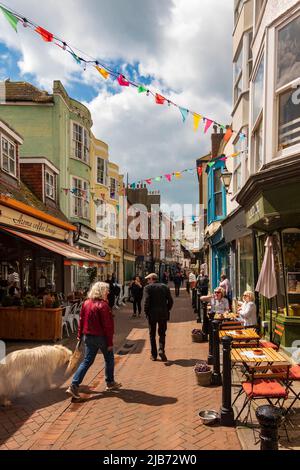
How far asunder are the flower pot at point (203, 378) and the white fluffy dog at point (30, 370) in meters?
2.26

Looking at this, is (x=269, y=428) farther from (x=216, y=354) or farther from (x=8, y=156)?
(x=8, y=156)

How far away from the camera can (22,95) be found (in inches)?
779

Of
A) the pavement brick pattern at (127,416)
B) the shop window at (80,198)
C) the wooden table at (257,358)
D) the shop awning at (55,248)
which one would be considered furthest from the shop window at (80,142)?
the wooden table at (257,358)

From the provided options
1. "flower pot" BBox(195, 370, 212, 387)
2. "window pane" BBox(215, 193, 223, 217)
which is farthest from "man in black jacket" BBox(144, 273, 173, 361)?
"window pane" BBox(215, 193, 223, 217)

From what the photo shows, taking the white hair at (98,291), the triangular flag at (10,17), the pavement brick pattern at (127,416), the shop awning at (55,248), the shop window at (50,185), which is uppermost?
the triangular flag at (10,17)

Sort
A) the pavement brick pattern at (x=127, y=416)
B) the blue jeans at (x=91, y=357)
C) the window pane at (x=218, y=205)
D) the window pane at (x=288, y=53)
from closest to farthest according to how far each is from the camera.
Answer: the pavement brick pattern at (x=127, y=416) < the blue jeans at (x=91, y=357) < the window pane at (x=288, y=53) < the window pane at (x=218, y=205)

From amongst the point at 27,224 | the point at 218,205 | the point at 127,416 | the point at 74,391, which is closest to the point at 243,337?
the point at 127,416

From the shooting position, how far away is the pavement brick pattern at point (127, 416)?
172 inches

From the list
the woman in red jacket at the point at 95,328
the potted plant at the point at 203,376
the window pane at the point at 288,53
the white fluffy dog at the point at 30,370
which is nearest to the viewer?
the white fluffy dog at the point at 30,370

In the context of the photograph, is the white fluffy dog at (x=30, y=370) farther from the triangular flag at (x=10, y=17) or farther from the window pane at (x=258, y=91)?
the window pane at (x=258, y=91)

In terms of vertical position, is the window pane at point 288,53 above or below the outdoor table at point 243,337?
above

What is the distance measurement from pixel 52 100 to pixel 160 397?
17.2 metres

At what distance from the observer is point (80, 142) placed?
71.1 ft
